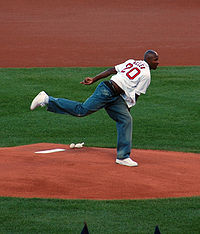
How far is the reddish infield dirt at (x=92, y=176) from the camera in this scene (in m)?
9.01

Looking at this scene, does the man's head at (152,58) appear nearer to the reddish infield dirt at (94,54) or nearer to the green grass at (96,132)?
the reddish infield dirt at (94,54)

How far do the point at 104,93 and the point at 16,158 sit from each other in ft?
5.83

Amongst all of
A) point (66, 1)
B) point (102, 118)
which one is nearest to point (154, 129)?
point (102, 118)

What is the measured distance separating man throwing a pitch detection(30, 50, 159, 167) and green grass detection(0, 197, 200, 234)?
71.9 inches

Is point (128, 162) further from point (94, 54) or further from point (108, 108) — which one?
point (94, 54)

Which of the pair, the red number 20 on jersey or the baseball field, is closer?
the baseball field

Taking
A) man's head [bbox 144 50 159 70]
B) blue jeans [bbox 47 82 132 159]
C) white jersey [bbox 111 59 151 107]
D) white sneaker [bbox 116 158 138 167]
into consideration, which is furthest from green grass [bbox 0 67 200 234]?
man's head [bbox 144 50 159 70]

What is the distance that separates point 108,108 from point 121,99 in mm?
248

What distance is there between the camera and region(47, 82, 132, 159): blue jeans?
10180 millimetres

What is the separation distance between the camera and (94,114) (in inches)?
649

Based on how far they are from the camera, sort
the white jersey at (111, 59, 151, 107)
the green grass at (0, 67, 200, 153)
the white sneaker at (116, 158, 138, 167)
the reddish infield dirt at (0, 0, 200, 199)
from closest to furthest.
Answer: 1. the reddish infield dirt at (0, 0, 200, 199)
2. the white jersey at (111, 59, 151, 107)
3. the white sneaker at (116, 158, 138, 167)
4. the green grass at (0, 67, 200, 153)

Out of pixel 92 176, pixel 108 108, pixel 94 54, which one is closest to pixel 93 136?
pixel 108 108

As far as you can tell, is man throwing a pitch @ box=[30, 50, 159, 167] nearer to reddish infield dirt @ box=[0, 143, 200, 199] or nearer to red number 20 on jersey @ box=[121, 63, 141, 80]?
red number 20 on jersey @ box=[121, 63, 141, 80]

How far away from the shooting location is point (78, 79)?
66.4 ft
